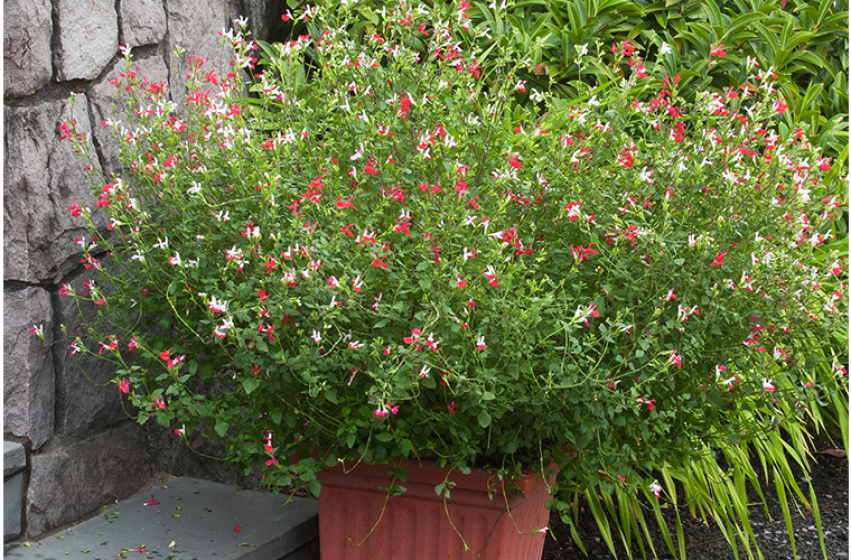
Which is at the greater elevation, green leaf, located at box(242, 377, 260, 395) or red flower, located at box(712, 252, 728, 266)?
red flower, located at box(712, 252, 728, 266)

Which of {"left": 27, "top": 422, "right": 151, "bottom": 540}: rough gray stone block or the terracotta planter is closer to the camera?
the terracotta planter

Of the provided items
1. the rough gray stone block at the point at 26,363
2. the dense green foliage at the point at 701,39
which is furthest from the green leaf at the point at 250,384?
the dense green foliage at the point at 701,39

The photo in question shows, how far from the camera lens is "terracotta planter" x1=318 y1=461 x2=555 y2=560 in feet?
5.14

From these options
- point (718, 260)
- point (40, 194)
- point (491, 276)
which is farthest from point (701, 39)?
point (40, 194)

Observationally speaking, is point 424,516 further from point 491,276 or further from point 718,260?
point 718,260

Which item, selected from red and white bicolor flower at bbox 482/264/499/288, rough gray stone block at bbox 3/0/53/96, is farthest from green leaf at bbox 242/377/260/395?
rough gray stone block at bbox 3/0/53/96

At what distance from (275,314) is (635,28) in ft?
6.02

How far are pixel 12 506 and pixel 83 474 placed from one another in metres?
0.19

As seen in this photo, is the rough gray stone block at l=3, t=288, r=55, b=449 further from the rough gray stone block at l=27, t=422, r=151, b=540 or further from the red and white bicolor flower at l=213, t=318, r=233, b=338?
the red and white bicolor flower at l=213, t=318, r=233, b=338

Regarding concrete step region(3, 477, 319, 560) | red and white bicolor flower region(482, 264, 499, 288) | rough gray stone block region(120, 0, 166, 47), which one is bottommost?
concrete step region(3, 477, 319, 560)

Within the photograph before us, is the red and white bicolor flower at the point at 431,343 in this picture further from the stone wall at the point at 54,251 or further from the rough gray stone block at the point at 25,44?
the rough gray stone block at the point at 25,44

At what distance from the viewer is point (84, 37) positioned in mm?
1757

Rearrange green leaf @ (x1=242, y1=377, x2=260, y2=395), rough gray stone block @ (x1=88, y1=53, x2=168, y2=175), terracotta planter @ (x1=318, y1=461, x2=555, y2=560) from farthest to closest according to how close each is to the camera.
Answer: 1. rough gray stone block @ (x1=88, y1=53, x2=168, y2=175)
2. terracotta planter @ (x1=318, y1=461, x2=555, y2=560)
3. green leaf @ (x1=242, y1=377, x2=260, y2=395)

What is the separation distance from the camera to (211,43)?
2.16 meters
